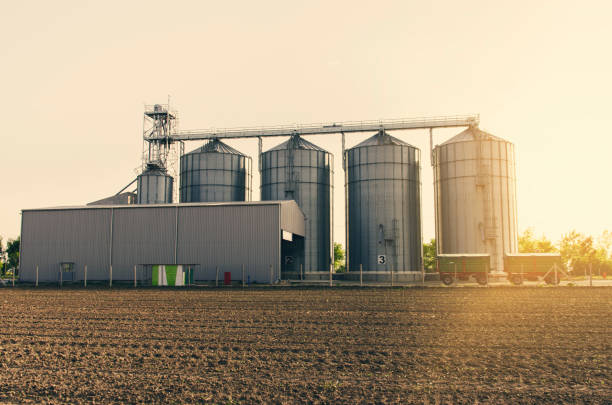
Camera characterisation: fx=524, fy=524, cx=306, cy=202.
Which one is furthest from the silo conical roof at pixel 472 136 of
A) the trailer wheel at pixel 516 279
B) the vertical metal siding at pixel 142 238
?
the vertical metal siding at pixel 142 238

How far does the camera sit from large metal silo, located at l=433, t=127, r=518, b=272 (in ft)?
148

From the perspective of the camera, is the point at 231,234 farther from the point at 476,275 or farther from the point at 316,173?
the point at 476,275

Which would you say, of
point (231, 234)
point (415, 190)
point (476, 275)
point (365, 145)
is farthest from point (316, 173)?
point (476, 275)

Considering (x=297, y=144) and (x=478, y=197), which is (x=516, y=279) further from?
(x=297, y=144)

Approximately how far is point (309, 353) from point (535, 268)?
3137 cm

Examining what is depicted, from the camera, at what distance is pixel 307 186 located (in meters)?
51.4

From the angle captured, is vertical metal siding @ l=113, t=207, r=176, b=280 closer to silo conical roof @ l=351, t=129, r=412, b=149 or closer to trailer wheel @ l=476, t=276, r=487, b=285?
silo conical roof @ l=351, t=129, r=412, b=149

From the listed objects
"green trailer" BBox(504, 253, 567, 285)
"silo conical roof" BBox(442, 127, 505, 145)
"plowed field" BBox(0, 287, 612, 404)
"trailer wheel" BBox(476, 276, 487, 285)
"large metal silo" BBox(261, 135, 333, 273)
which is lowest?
"plowed field" BBox(0, 287, 612, 404)

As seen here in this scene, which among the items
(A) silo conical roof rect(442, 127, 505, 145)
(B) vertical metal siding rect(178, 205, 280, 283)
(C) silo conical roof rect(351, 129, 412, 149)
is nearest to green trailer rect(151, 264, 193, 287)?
(B) vertical metal siding rect(178, 205, 280, 283)

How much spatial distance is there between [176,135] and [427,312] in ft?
141

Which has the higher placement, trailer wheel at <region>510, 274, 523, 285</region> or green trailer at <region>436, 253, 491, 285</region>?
green trailer at <region>436, 253, 491, 285</region>

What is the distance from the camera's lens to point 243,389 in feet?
32.7

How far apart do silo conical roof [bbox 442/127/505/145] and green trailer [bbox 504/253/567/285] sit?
42.0 ft

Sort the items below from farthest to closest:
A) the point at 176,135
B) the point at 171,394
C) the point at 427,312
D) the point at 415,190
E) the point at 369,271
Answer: the point at 176,135
the point at 415,190
the point at 369,271
the point at 427,312
the point at 171,394
